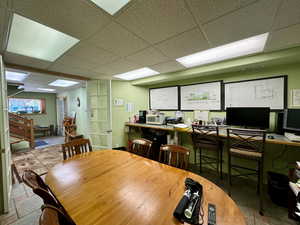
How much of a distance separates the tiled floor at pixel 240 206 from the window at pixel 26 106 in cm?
577

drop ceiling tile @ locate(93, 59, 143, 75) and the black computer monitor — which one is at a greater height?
drop ceiling tile @ locate(93, 59, 143, 75)

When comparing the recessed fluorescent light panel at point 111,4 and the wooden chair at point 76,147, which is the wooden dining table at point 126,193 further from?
the recessed fluorescent light panel at point 111,4

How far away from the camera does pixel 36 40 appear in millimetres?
1703

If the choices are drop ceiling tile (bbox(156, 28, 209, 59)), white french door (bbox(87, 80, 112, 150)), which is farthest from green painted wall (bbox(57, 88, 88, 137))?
drop ceiling tile (bbox(156, 28, 209, 59))

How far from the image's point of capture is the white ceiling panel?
69.2 inches

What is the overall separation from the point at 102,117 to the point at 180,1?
10.4 feet

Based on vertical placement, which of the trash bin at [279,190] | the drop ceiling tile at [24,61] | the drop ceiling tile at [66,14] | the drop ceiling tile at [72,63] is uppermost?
the drop ceiling tile at [66,14]

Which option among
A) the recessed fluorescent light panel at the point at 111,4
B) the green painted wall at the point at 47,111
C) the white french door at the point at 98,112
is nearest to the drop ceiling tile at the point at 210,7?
the recessed fluorescent light panel at the point at 111,4

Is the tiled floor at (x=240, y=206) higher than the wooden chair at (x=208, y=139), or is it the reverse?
the wooden chair at (x=208, y=139)

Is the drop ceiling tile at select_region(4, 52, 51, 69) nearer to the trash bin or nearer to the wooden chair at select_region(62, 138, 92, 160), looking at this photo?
the wooden chair at select_region(62, 138, 92, 160)

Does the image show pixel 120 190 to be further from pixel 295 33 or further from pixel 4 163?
pixel 295 33

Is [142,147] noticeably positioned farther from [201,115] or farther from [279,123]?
[279,123]

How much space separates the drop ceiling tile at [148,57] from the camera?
1.91 meters

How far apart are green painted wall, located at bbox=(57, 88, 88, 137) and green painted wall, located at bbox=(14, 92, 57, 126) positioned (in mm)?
1692
